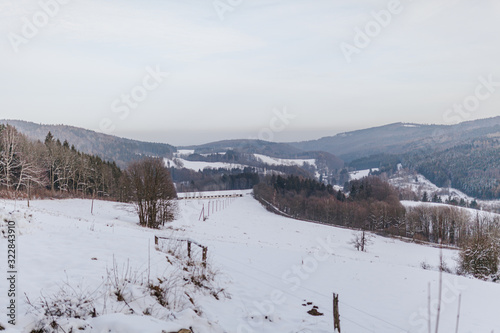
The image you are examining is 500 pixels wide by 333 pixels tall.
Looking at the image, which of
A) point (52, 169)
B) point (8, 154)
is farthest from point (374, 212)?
point (8, 154)

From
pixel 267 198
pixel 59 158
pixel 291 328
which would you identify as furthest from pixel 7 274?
pixel 267 198

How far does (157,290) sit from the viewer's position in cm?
731

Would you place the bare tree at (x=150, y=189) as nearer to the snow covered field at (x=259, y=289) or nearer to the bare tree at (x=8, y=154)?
the snow covered field at (x=259, y=289)

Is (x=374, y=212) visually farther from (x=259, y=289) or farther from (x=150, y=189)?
(x=259, y=289)

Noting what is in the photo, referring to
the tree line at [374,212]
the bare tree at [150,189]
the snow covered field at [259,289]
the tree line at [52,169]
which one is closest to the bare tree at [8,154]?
the tree line at [52,169]

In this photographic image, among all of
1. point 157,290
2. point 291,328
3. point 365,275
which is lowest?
point 365,275

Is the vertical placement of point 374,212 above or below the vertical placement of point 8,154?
below

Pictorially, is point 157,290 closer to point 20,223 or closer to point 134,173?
point 20,223

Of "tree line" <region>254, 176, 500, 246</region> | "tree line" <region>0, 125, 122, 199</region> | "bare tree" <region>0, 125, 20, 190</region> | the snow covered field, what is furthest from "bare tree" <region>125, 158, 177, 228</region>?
"tree line" <region>254, 176, 500, 246</region>

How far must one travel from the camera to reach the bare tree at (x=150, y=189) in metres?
31.9

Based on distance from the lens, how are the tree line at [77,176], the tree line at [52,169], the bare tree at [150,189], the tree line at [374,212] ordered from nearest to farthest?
the bare tree at [150,189], the tree line at [77,176], the tree line at [52,169], the tree line at [374,212]

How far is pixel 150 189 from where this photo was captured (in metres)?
31.9

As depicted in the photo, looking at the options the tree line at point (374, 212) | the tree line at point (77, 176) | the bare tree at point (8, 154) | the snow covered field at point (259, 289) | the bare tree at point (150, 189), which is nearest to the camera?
the snow covered field at point (259, 289)

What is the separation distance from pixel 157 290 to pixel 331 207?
87.2 meters
